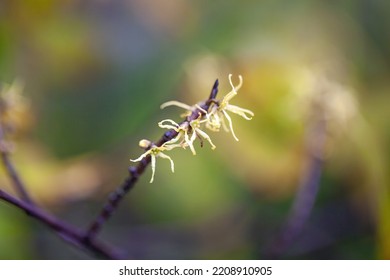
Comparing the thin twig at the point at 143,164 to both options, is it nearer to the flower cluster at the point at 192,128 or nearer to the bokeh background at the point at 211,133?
the flower cluster at the point at 192,128

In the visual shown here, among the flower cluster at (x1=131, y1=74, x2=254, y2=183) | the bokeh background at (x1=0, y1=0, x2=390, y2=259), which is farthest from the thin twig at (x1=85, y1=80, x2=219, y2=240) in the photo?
the bokeh background at (x1=0, y1=0, x2=390, y2=259)

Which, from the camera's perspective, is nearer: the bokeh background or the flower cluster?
the flower cluster

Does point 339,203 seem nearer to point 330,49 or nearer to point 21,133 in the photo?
point 330,49

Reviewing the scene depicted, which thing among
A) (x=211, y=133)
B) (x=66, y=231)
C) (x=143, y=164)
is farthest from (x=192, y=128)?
(x=211, y=133)

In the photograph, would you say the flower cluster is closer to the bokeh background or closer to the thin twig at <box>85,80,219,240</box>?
the thin twig at <box>85,80,219,240</box>

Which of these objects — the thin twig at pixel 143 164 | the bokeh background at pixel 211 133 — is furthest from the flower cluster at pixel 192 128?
the bokeh background at pixel 211 133

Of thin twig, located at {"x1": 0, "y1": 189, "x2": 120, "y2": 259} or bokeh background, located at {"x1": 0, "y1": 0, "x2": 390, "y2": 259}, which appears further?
bokeh background, located at {"x1": 0, "y1": 0, "x2": 390, "y2": 259}

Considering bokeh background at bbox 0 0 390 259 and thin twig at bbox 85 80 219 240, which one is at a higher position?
bokeh background at bbox 0 0 390 259

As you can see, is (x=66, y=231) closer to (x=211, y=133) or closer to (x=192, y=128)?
(x=192, y=128)
